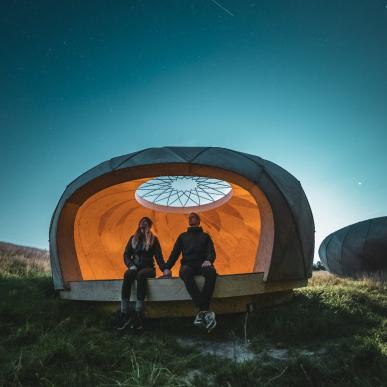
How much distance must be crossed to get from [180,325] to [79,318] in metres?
1.87

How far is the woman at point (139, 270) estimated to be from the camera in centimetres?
504

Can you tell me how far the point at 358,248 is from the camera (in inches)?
612

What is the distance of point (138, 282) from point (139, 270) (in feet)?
1.00

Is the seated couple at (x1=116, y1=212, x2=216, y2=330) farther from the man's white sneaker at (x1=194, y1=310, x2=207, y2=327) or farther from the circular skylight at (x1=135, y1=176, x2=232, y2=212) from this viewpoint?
the circular skylight at (x1=135, y1=176, x2=232, y2=212)

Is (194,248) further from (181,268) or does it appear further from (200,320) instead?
(200,320)

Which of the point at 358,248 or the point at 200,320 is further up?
the point at 358,248

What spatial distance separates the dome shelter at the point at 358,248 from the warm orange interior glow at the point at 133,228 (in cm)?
776

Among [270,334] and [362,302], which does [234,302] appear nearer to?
[270,334]

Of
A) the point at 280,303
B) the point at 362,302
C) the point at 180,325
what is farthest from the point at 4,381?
the point at 362,302

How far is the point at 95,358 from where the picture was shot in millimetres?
3553

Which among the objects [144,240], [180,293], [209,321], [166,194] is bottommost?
[209,321]

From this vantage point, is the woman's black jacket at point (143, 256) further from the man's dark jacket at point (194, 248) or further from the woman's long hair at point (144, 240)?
the man's dark jacket at point (194, 248)

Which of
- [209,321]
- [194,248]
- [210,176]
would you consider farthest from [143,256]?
[210,176]

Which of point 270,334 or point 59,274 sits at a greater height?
point 59,274
